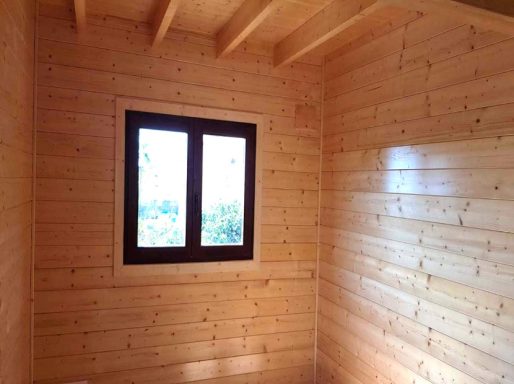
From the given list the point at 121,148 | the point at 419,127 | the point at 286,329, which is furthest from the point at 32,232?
the point at 419,127

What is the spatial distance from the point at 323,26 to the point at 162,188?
61.6 inches

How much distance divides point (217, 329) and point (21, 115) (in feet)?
6.43

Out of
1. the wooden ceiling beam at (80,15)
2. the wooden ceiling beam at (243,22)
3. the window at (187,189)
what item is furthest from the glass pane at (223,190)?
the wooden ceiling beam at (80,15)

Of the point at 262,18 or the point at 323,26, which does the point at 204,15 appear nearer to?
the point at 262,18

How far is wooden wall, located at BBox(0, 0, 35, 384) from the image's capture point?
1.50 m

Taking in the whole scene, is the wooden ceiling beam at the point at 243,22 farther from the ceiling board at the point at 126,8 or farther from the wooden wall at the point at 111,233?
the ceiling board at the point at 126,8

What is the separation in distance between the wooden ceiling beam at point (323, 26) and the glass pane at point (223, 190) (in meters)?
0.77

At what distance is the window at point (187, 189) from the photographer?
8.80ft

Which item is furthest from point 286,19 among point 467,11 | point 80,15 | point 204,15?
point 467,11

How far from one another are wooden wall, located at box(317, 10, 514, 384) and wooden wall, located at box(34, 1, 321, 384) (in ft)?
0.81

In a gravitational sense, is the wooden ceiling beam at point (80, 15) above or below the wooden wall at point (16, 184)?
above

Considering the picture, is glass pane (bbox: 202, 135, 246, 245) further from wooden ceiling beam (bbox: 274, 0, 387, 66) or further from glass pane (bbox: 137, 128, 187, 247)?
wooden ceiling beam (bbox: 274, 0, 387, 66)

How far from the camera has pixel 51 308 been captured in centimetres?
248

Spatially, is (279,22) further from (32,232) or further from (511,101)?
(32,232)
